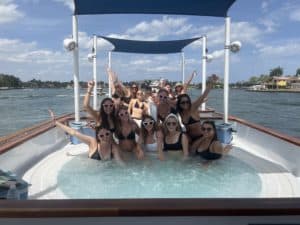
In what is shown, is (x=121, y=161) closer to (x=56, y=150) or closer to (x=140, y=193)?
(x=140, y=193)

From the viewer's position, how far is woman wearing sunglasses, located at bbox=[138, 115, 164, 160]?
11.7 ft

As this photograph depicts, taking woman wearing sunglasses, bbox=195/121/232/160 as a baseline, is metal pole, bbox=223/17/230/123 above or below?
above

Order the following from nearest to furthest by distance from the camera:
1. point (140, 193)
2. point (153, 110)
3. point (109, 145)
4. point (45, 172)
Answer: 1. point (140, 193)
2. point (45, 172)
3. point (109, 145)
4. point (153, 110)

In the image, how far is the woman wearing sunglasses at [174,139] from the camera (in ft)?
11.7

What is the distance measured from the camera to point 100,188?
2.79 meters

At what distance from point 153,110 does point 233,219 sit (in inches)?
150

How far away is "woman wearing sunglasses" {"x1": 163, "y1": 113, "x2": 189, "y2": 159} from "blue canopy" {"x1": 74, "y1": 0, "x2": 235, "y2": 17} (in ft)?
4.66

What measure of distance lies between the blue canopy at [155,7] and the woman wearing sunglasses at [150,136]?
4.63 ft

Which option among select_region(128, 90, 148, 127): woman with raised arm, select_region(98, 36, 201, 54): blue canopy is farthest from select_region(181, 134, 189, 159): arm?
select_region(98, 36, 201, 54): blue canopy

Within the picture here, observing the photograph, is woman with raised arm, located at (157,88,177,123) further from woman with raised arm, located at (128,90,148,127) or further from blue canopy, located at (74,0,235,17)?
blue canopy, located at (74,0,235,17)

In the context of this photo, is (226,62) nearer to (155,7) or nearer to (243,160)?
(155,7)

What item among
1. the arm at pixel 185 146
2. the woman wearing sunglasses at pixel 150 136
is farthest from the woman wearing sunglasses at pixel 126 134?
the arm at pixel 185 146

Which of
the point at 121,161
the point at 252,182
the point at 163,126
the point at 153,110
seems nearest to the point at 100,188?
the point at 121,161

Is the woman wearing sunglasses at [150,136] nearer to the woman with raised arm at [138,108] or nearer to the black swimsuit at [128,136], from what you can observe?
the black swimsuit at [128,136]
